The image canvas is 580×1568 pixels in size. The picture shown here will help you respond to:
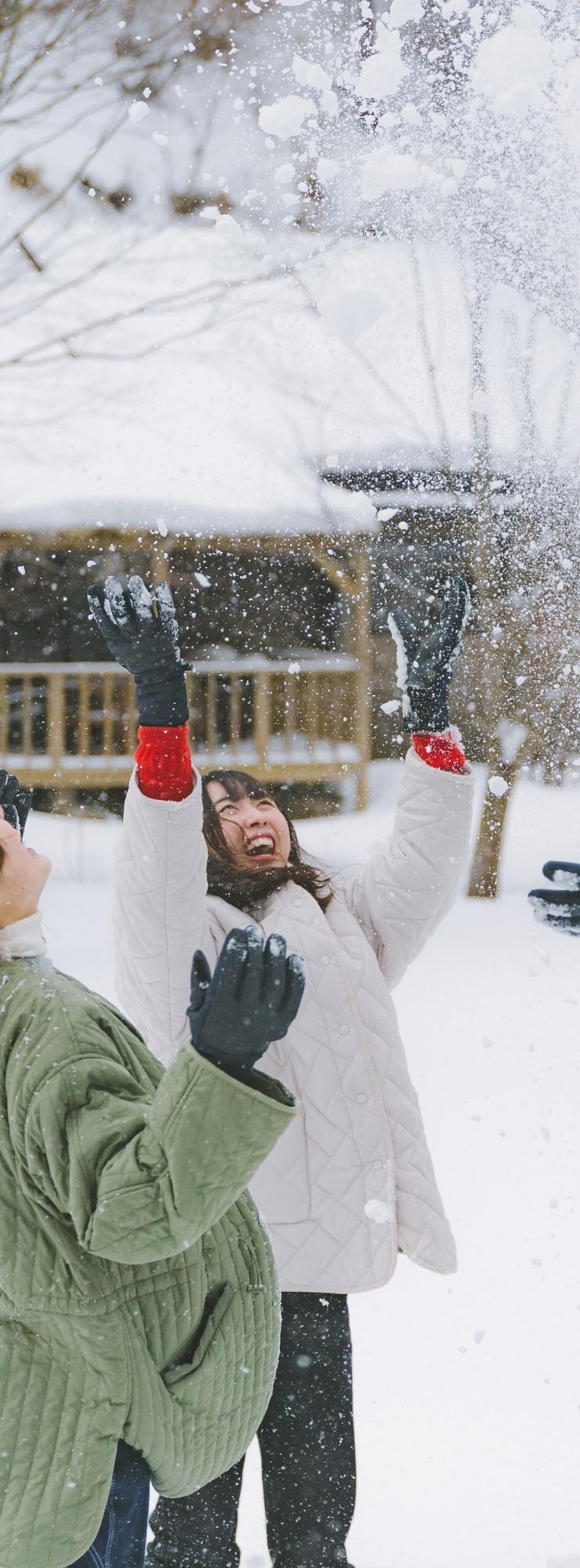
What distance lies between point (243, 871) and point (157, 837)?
20 cm

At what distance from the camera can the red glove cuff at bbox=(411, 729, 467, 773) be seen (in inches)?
49.4

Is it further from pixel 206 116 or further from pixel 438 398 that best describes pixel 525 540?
pixel 206 116

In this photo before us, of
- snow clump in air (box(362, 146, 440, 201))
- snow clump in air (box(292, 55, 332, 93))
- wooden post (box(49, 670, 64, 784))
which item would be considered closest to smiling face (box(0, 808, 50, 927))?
snow clump in air (box(362, 146, 440, 201))

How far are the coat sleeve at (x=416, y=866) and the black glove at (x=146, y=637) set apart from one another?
1.24ft

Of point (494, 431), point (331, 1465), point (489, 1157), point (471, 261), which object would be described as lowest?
point (489, 1157)

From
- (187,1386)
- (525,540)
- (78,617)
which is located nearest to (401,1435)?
(187,1386)

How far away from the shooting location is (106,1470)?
74cm

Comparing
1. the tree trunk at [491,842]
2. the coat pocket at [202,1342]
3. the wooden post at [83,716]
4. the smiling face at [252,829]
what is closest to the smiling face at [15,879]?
the coat pocket at [202,1342]

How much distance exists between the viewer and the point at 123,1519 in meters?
0.80

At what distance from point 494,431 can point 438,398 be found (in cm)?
17

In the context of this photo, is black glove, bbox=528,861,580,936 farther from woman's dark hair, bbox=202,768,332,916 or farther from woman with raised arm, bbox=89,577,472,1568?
woman's dark hair, bbox=202,768,332,916

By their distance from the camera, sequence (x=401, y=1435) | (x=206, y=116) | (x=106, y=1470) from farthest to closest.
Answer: (x=206, y=116)
(x=401, y=1435)
(x=106, y=1470)

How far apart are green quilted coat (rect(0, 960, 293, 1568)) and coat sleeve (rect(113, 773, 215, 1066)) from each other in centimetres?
26

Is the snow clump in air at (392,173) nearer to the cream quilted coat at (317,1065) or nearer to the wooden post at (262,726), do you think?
the wooden post at (262,726)
